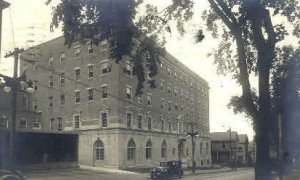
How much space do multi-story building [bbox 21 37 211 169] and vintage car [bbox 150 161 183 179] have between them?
8.38 meters

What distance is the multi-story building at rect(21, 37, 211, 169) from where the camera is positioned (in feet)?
146

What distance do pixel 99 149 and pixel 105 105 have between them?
5.08 metres

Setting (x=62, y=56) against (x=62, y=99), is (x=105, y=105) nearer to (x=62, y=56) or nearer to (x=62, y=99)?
(x=62, y=99)

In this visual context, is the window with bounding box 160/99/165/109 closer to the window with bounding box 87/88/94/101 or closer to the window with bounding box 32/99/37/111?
the window with bounding box 87/88/94/101

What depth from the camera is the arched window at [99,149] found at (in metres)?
44.8

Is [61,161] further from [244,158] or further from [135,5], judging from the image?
[244,158]

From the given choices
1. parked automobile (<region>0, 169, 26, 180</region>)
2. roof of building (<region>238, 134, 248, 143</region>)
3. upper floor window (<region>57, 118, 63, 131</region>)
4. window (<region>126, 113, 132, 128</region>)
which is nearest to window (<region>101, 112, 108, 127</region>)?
window (<region>126, 113, 132, 128</region>)

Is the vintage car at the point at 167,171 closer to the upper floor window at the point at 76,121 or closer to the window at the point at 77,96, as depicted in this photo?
the upper floor window at the point at 76,121

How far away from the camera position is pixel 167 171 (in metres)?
35.4

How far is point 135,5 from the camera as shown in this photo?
13430mm

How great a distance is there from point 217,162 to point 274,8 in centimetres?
8956

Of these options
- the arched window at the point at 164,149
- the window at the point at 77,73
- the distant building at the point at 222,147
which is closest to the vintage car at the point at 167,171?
the arched window at the point at 164,149

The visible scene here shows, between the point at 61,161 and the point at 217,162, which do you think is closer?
the point at 61,161

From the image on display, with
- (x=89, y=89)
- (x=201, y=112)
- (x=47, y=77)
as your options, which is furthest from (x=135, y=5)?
(x=201, y=112)
